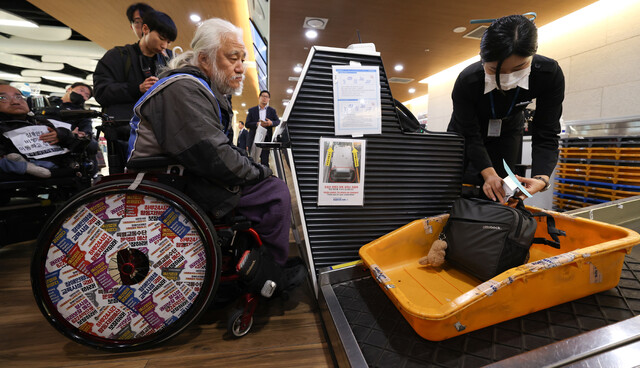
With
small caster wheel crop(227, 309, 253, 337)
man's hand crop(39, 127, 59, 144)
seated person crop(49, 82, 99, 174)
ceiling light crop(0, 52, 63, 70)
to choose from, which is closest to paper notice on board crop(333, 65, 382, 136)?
small caster wheel crop(227, 309, 253, 337)

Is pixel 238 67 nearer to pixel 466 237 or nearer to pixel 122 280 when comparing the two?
pixel 122 280

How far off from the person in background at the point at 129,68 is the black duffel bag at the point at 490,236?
1.95 metres

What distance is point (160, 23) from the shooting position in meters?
1.67

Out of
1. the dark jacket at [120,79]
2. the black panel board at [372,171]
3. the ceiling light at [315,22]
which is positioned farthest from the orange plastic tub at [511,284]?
the ceiling light at [315,22]

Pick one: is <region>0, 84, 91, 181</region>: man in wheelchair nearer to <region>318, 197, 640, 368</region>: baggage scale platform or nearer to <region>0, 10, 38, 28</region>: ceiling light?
<region>318, 197, 640, 368</region>: baggage scale platform

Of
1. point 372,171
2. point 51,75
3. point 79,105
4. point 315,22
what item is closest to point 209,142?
point 372,171

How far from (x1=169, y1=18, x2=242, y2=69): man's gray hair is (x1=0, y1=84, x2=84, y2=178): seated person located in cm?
166

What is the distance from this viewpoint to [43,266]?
864 mm

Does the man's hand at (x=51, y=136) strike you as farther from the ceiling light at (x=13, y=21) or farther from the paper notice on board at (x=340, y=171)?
the ceiling light at (x=13, y=21)

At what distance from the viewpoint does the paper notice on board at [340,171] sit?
3.88 ft

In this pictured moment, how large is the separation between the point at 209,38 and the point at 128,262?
104cm

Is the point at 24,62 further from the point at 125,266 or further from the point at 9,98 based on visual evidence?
the point at 125,266

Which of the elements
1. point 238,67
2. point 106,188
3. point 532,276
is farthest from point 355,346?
point 238,67

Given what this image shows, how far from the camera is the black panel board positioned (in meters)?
1.16
